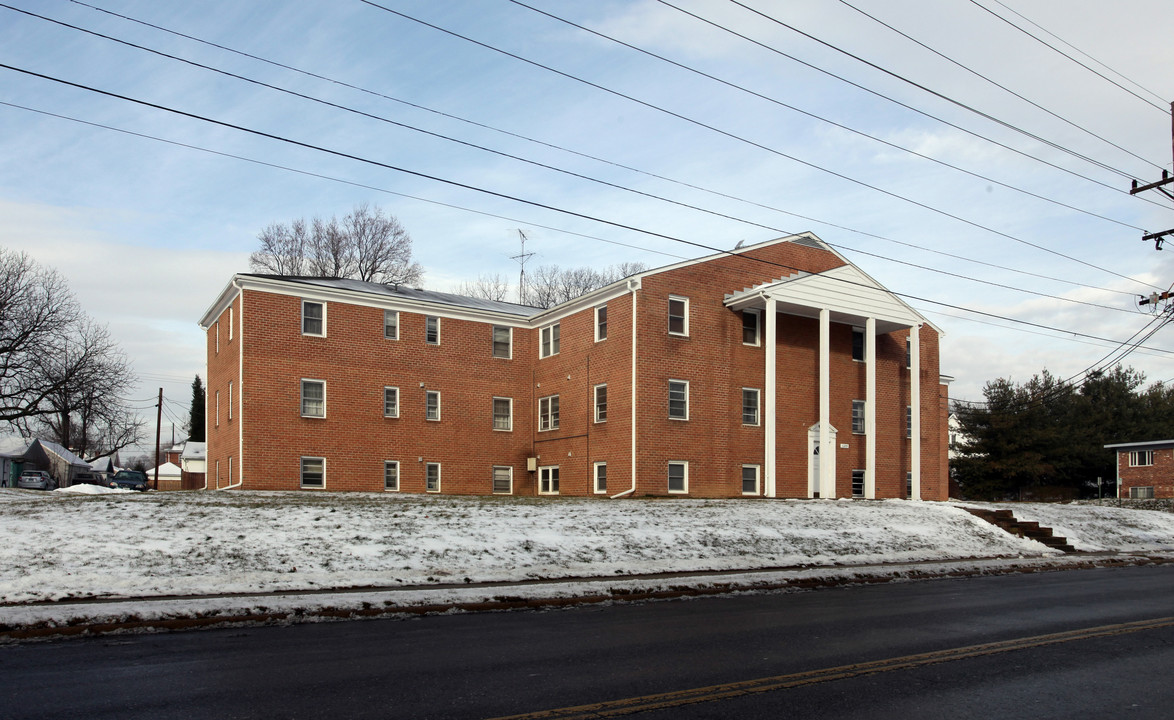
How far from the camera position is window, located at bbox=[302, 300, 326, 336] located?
3334 cm

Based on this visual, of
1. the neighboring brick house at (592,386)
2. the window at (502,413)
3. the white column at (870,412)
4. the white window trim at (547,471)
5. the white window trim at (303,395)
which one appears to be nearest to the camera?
the neighboring brick house at (592,386)

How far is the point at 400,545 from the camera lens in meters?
16.4

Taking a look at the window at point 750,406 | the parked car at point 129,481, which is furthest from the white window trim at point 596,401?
the parked car at point 129,481

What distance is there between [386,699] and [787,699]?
3.06 meters

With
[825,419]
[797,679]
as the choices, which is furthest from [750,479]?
[797,679]

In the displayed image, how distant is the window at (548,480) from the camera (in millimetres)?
36688

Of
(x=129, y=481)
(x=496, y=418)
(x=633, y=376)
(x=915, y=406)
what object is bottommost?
(x=129, y=481)

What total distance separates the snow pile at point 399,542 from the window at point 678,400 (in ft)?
26.3

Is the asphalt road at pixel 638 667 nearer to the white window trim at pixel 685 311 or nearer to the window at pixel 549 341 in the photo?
the white window trim at pixel 685 311

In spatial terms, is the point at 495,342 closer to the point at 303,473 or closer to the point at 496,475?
the point at 496,475

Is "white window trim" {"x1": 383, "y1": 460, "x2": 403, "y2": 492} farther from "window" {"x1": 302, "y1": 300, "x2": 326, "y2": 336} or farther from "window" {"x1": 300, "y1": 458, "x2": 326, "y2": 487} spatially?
"window" {"x1": 302, "y1": 300, "x2": 326, "y2": 336}

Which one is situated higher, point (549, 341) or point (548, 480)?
point (549, 341)

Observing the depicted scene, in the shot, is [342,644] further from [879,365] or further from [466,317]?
[879,365]

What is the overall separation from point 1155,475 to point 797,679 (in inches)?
2338
